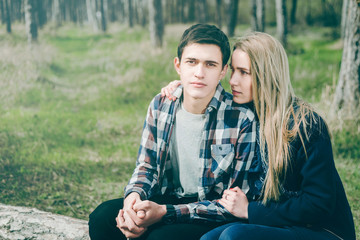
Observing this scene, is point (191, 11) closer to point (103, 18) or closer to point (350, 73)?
point (103, 18)

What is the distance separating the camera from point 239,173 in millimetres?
2262

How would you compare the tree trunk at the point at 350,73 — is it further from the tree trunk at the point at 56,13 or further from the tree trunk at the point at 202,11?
the tree trunk at the point at 202,11

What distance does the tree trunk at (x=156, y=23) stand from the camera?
305 inches

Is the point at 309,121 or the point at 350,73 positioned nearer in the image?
the point at 309,121

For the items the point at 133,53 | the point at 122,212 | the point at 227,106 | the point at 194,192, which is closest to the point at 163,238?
the point at 122,212

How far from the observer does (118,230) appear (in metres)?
2.23

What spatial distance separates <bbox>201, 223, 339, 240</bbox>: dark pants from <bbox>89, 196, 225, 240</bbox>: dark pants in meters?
0.16

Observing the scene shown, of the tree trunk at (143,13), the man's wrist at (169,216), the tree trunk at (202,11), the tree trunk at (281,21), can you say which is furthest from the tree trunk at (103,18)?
the man's wrist at (169,216)

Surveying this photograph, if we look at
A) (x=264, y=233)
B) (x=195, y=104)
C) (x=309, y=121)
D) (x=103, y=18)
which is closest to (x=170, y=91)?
(x=195, y=104)

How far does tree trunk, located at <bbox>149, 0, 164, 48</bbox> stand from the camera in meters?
7.75

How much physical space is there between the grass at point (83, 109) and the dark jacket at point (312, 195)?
1494mm

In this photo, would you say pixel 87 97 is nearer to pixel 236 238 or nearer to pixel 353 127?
pixel 353 127

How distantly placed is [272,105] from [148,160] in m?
0.95

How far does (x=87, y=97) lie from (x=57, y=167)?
5.53 feet
